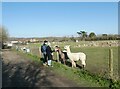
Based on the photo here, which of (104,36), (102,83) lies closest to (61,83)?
(102,83)

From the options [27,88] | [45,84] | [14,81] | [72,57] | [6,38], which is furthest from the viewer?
[6,38]

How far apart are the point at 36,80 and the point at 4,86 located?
2010 millimetres

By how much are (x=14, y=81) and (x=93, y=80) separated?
3773 millimetres

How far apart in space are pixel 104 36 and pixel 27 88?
303 ft

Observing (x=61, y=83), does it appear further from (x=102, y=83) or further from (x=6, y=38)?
(x=6, y=38)

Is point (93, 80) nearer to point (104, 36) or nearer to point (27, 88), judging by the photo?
point (27, 88)

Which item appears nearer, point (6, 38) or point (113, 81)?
point (113, 81)

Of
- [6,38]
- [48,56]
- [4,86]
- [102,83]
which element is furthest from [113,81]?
[6,38]

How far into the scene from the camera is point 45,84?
13.4 m

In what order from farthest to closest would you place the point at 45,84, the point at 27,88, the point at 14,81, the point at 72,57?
the point at 72,57 < the point at 14,81 < the point at 45,84 < the point at 27,88

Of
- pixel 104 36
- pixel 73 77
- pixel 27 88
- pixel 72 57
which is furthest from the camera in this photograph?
pixel 104 36

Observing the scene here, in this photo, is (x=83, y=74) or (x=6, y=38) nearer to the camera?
(x=83, y=74)

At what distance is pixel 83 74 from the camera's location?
51.8ft

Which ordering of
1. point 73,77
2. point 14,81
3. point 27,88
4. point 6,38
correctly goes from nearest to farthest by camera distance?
point 27,88 → point 14,81 → point 73,77 → point 6,38
